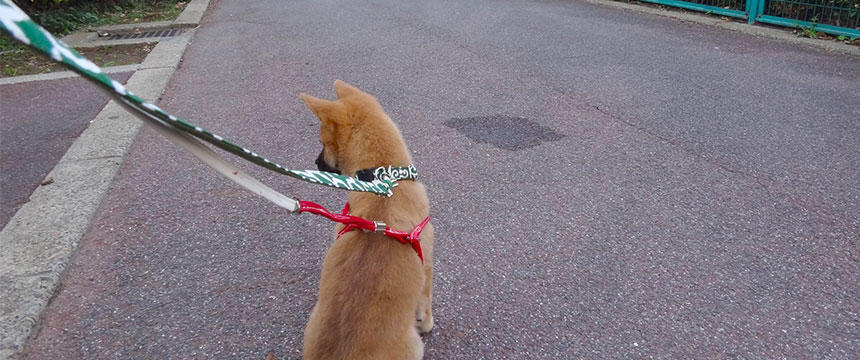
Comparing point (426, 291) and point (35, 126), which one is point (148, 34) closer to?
point (35, 126)

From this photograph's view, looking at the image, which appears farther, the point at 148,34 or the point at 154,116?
the point at 148,34

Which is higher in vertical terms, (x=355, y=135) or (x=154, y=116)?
(x=154, y=116)

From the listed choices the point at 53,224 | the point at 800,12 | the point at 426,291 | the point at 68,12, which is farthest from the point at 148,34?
the point at 800,12

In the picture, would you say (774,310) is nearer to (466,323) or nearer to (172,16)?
(466,323)

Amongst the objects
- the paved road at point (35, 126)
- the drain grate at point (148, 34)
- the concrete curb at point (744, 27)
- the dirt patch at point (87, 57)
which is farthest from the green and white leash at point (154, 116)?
the drain grate at point (148, 34)

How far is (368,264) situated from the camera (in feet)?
7.11

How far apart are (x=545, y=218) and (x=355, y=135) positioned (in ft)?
5.64

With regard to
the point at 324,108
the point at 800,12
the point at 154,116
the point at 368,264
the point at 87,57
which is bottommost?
the point at 87,57

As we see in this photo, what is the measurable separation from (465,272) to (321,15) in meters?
8.15

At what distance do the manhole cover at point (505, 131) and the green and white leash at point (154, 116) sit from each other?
9.59ft

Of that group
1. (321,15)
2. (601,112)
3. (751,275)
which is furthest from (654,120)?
(321,15)

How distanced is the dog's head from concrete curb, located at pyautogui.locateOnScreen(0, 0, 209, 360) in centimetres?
165

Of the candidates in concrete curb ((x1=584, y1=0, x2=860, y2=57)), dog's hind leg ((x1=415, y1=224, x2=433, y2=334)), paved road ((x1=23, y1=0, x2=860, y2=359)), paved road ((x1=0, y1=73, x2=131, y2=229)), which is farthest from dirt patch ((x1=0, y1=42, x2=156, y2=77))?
concrete curb ((x1=584, y1=0, x2=860, y2=57))

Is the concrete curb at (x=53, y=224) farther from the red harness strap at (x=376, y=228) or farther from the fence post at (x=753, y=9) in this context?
the fence post at (x=753, y=9)
